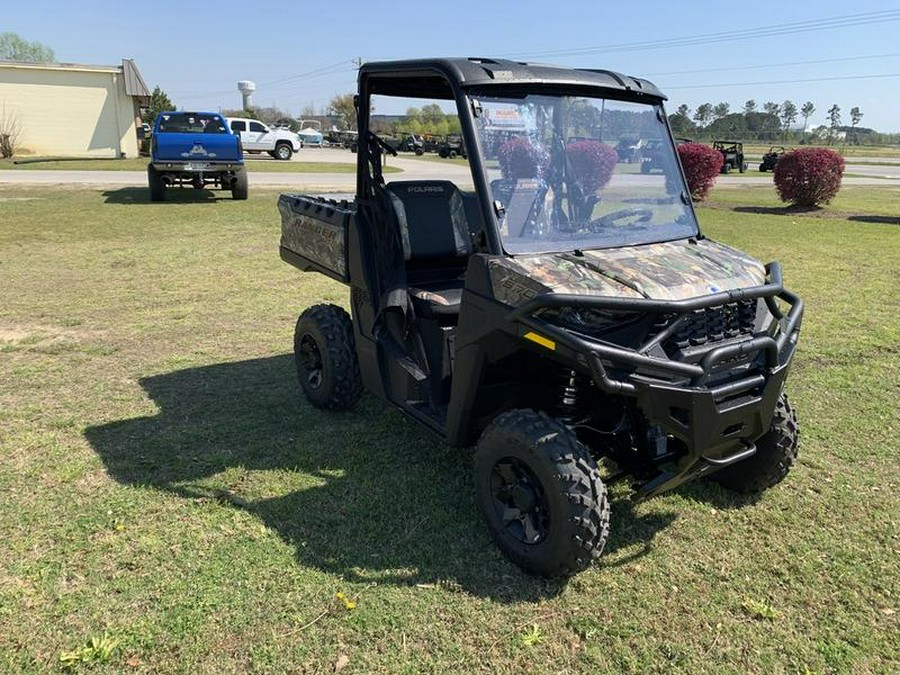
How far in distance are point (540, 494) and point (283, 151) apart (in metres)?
33.4

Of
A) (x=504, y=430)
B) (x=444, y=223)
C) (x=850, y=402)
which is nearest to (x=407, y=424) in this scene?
(x=444, y=223)

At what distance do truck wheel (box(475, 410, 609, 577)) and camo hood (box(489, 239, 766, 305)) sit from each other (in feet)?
1.90

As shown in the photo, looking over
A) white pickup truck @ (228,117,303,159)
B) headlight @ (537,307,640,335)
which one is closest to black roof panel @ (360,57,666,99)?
headlight @ (537,307,640,335)

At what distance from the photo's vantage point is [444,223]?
4.37m

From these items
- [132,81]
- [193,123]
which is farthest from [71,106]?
[193,123]

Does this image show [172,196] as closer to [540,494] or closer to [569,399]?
[569,399]

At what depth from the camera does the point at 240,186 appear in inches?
649

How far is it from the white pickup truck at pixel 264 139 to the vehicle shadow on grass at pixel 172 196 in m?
15.6

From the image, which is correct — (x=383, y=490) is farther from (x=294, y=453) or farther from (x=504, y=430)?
(x=504, y=430)

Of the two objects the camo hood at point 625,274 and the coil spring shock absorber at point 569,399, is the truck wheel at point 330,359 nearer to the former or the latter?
the coil spring shock absorber at point 569,399

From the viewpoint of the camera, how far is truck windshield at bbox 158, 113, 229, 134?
15828mm

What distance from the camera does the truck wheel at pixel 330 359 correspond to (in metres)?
4.51

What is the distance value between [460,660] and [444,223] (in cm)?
258

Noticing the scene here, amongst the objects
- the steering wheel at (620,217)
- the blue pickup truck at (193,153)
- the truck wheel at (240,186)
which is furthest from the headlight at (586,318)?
the truck wheel at (240,186)
